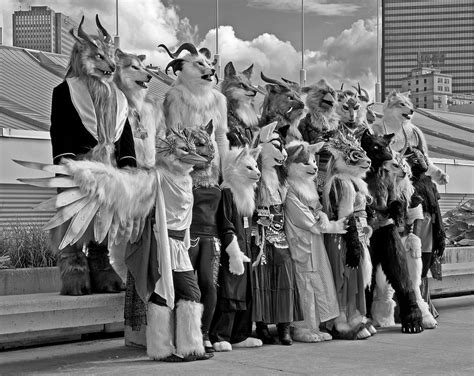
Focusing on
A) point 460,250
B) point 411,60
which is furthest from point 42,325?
point 411,60

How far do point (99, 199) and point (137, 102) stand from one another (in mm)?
1680

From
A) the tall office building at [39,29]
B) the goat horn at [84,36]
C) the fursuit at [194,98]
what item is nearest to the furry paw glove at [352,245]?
the fursuit at [194,98]

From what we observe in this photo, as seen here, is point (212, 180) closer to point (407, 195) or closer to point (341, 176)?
point (341, 176)

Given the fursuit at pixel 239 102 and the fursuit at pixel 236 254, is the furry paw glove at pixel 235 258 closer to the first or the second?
the fursuit at pixel 236 254

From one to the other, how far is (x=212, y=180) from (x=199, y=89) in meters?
1.12

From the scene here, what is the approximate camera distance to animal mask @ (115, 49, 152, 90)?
718 cm

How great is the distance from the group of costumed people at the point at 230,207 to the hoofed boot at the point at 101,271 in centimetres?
1

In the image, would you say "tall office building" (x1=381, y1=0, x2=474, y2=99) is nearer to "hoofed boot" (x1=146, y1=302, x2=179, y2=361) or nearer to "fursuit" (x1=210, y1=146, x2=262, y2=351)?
"fursuit" (x1=210, y1=146, x2=262, y2=351)

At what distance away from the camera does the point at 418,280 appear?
8266 mm

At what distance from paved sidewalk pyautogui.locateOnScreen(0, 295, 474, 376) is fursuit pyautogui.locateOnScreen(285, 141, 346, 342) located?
249 millimetres

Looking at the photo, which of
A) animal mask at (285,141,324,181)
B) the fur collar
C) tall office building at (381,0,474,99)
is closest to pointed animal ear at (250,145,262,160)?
the fur collar

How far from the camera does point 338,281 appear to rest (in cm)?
740

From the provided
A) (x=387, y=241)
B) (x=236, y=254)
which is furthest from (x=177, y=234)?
(x=387, y=241)

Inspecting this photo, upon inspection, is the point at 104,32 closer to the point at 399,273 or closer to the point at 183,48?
the point at 183,48
